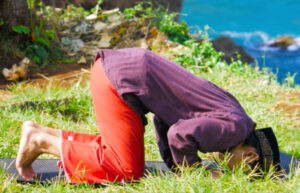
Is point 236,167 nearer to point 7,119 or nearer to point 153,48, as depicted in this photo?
point 7,119

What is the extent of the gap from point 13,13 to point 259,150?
13.4ft

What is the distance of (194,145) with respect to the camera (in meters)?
2.03

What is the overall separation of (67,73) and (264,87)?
2.67m

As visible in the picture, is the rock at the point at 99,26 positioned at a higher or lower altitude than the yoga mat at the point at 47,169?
higher

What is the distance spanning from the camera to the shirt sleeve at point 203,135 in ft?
6.54

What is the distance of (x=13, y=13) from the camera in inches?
201

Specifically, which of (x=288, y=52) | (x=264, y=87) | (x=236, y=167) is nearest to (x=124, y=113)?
(x=236, y=167)

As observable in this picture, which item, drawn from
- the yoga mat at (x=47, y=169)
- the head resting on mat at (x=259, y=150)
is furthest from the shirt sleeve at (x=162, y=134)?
the head resting on mat at (x=259, y=150)

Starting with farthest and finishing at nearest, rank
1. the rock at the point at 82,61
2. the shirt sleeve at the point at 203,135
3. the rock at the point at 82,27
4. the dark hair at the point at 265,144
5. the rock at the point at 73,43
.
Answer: the rock at the point at 82,27, the rock at the point at 73,43, the rock at the point at 82,61, the dark hair at the point at 265,144, the shirt sleeve at the point at 203,135

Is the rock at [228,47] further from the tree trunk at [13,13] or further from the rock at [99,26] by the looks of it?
the tree trunk at [13,13]

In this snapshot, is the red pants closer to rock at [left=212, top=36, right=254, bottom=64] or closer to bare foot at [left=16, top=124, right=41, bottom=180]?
bare foot at [left=16, top=124, right=41, bottom=180]

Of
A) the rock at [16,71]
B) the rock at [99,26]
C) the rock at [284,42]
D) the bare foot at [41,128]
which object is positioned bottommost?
the bare foot at [41,128]

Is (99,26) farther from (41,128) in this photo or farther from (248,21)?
(248,21)

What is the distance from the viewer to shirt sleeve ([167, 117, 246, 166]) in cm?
199
